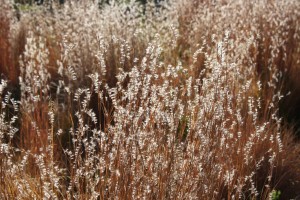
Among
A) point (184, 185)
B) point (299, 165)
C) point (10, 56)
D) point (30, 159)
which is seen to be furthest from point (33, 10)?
point (184, 185)

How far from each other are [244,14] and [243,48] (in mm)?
1096

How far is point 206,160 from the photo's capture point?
8.12 feet

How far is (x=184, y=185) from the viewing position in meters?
2.39

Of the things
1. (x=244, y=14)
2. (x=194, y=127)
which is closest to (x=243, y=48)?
(x=244, y=14)

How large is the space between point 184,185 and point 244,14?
337 centimetres

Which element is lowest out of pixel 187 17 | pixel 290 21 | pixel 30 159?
pixel 30 159

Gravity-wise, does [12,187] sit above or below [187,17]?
below

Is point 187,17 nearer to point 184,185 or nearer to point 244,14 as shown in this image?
point 244,14

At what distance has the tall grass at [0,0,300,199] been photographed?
2357 millimetres

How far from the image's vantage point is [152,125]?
2.49 metres

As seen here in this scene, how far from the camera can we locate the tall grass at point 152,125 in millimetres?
2357

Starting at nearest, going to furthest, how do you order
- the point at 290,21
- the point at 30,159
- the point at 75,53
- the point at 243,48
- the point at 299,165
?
the point at 30,159, the point at 299,165, the point at 243,48, the point at 75,53, the point at 290,21

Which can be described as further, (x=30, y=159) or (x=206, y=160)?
(x=30, y=159)

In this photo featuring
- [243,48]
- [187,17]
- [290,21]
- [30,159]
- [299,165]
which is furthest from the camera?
[187,17]
